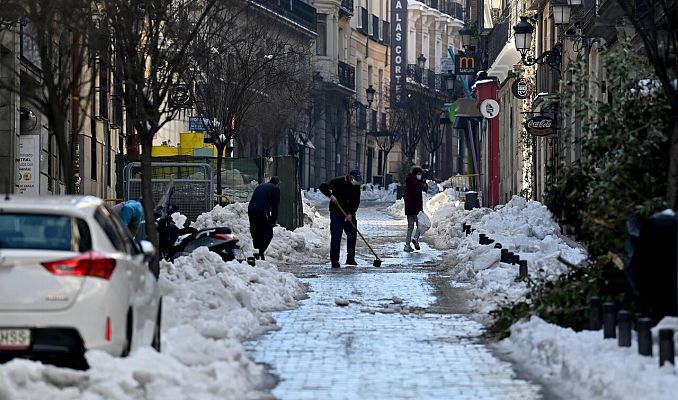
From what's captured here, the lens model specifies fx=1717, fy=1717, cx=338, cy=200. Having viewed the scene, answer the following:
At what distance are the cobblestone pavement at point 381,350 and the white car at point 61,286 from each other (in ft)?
4.17

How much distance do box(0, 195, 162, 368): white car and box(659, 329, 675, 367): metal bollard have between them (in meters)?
3.23

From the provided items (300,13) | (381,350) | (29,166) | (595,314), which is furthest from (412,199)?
(300,13)

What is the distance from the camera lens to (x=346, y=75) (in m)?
85.3

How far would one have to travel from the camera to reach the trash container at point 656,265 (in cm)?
1248

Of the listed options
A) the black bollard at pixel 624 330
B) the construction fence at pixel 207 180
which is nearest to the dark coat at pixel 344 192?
the construction fence at pixel 207 180

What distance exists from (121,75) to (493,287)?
16.2ft

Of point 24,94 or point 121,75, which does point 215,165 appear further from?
point 24,94

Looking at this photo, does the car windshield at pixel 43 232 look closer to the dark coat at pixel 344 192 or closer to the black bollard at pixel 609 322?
the black bollard at pixel 609 322

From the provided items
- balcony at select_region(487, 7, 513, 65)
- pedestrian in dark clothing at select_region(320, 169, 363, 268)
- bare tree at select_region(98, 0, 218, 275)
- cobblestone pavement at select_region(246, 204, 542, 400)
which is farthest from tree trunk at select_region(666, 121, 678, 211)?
balcony at select_region(487, 7, 513, 65)

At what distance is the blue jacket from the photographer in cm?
2683

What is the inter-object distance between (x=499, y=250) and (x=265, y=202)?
4.75m

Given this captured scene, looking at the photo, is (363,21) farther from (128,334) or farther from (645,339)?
(128,334)

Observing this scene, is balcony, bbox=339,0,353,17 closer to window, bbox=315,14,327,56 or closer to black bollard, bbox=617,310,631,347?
window, bbox=315,14,327,56

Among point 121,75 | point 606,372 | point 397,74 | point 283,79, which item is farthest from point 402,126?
point 606,372
